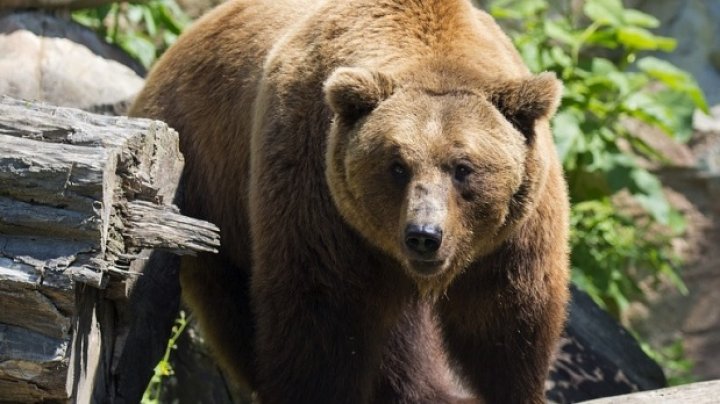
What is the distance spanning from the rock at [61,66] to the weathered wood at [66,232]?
2.65m

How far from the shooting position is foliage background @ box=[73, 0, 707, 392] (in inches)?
328

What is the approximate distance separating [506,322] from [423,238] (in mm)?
930

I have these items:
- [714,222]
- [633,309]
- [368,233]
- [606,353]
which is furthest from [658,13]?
[368,233]

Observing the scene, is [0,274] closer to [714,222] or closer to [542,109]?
[542,109]

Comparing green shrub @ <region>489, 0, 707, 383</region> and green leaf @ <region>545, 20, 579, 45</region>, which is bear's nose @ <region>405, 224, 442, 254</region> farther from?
green leaf @ <region>545, 20, 579, 45</region>

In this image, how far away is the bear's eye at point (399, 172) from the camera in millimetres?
4691

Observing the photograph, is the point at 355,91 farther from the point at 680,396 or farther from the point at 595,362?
the point at 595,362

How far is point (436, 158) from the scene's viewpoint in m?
4.66

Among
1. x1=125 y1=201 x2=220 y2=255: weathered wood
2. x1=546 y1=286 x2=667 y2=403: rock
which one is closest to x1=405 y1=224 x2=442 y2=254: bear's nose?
x1=125 y1=201 x2=220 y2=255: weathered wood

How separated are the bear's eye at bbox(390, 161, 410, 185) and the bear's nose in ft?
0.89

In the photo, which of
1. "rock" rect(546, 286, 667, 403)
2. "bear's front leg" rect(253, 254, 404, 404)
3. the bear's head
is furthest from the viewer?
"rock" rect(546, 286, 667, 403)

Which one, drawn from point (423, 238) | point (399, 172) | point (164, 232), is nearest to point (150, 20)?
point (164, 232)

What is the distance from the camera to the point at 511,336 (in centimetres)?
523

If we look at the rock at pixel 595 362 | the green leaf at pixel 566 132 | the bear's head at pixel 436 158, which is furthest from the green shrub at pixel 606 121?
the bear's head at pixel 436 158
